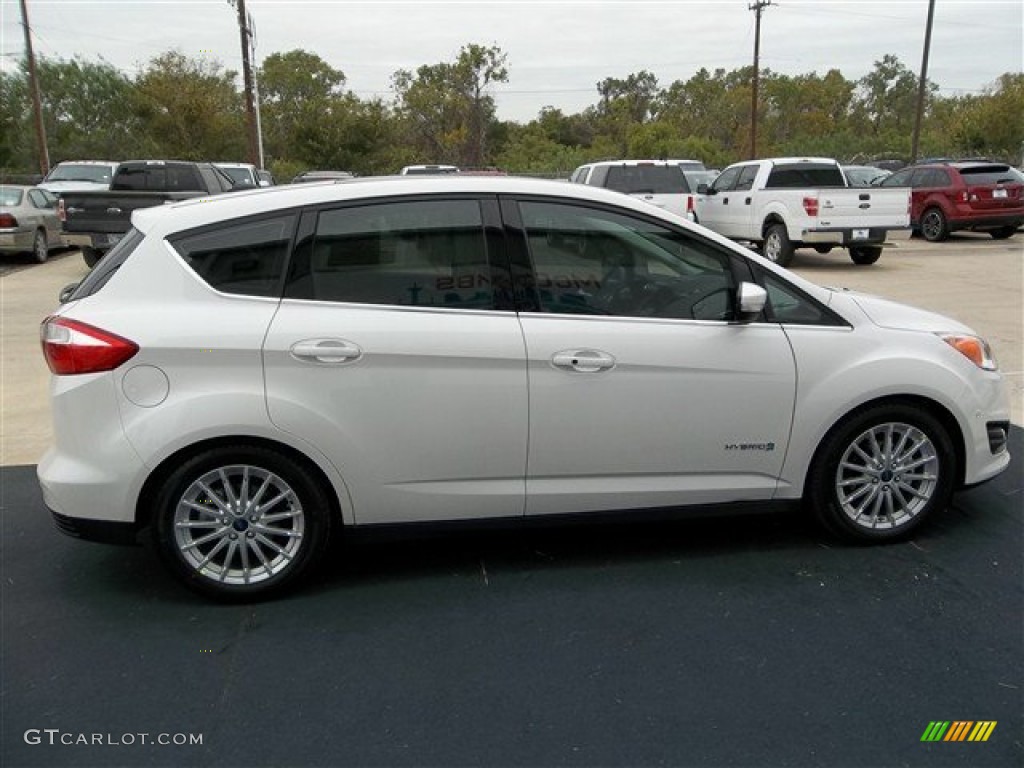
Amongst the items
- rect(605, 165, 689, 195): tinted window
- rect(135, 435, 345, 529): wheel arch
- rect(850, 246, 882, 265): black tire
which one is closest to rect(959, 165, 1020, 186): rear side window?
rect(850, 246, 882, 265): black tire

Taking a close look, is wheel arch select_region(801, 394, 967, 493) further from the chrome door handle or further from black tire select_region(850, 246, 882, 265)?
black tire select_region(850, 246, 882, 265)

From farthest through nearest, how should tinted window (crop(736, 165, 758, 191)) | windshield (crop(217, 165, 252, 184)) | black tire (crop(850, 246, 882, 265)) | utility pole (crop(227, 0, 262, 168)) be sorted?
utility pole (crop(227, 0, 262, 168)) < windshield (crop(217, 165, 252, 184)) < tinted window (crop(736, 165, 758, 191)) < black tire (crop(850, 246, 882, 265))

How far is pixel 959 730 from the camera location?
270cm

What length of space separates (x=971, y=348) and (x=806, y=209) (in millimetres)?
10877

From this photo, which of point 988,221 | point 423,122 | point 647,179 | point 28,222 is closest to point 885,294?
point 647,179

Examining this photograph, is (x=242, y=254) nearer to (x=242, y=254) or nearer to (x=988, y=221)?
(x=242, y=254)

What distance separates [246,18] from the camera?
31.5m

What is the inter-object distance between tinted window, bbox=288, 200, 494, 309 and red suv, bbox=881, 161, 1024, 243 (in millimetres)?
16518

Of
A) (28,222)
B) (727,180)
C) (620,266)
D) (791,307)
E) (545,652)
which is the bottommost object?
(545,652)

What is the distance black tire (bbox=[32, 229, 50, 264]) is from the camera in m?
16.5

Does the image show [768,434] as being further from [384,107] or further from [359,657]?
[384,107]

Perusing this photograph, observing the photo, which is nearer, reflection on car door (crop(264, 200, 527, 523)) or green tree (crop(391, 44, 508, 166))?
reflection on car door (crop(264, 200, 527, 523))

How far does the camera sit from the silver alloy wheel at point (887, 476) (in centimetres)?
388

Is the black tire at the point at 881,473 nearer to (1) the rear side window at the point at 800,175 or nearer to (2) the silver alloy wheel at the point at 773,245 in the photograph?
(2) the silver alloy wheel at the point at 773,245
